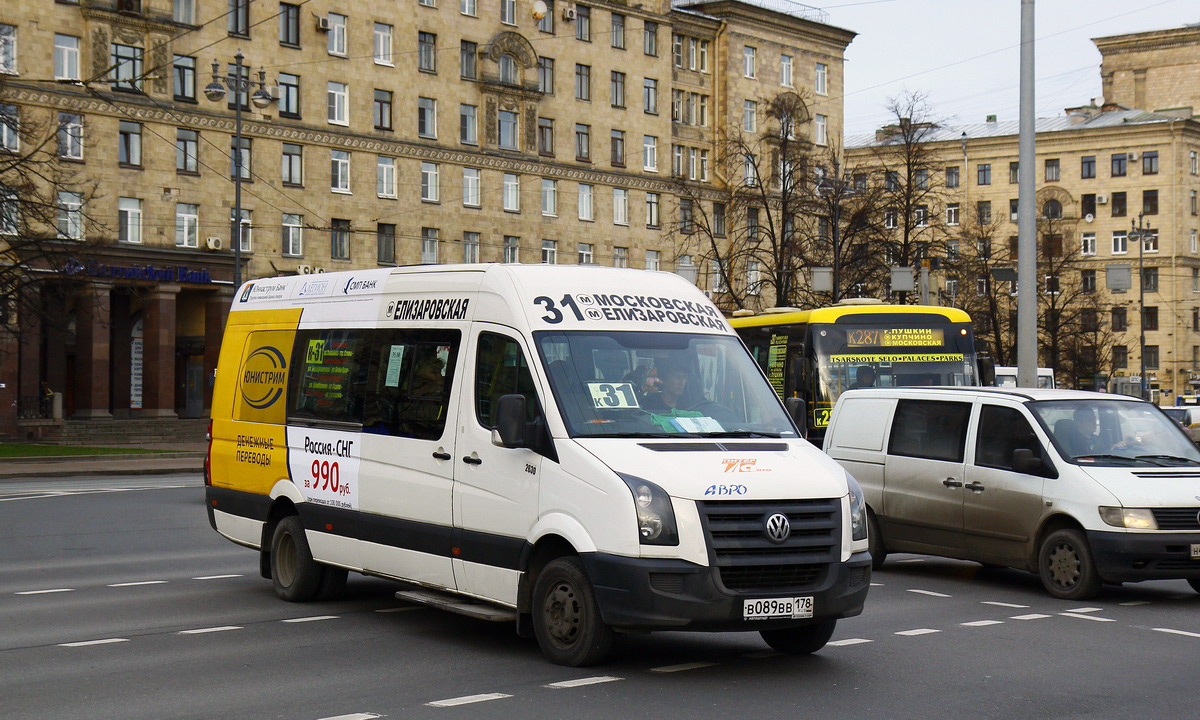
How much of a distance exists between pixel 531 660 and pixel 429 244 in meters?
51.5

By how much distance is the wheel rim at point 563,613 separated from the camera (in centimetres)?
887

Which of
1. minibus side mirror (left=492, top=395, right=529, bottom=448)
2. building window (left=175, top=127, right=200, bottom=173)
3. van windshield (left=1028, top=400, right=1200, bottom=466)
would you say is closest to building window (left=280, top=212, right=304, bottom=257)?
building window (left=175, top=127, right=200, bottom=173)

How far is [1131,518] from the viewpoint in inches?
477

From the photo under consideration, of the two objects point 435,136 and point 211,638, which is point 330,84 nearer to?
point 435,136

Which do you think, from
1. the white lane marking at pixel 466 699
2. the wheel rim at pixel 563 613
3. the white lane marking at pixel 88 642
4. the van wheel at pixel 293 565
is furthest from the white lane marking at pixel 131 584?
the white lane marking at pixel 466 699

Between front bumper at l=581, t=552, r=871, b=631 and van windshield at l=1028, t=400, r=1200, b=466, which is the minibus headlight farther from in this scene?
front bumper at l=581, t=552, r=871, b=631

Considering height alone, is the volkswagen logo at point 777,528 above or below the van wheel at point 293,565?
above

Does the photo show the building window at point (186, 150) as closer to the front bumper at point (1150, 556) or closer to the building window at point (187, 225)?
the building window at point (187, 225)

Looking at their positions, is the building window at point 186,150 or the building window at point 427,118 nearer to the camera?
the building window at point 186,150

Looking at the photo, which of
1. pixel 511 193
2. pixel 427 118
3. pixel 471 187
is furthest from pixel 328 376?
pixel 511 193

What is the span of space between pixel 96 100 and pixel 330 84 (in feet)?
32.1

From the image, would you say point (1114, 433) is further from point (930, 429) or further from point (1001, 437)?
point (930, 429)

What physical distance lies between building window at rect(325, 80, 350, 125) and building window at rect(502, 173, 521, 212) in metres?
8.77

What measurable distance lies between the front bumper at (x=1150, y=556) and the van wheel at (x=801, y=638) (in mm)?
3725
